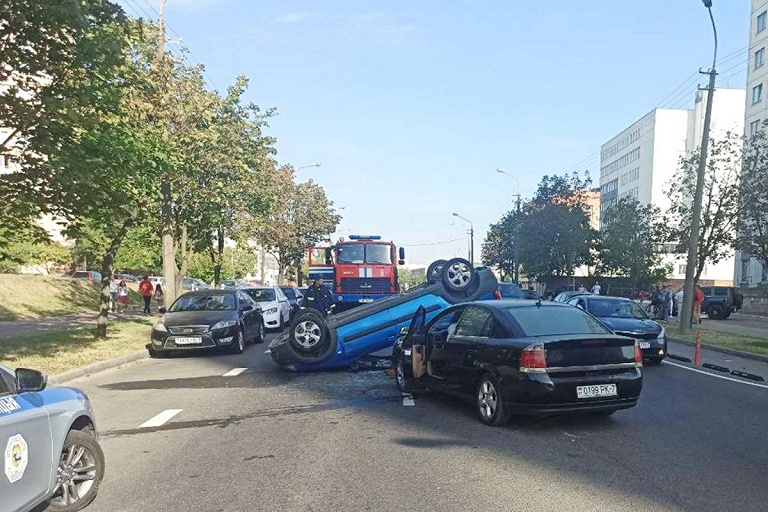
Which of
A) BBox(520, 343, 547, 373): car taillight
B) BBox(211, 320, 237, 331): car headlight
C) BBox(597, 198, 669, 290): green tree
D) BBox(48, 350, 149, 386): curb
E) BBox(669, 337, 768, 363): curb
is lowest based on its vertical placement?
BBox(48, 350, 149, 386): curb

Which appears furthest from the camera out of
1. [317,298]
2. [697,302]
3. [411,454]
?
[697,302]

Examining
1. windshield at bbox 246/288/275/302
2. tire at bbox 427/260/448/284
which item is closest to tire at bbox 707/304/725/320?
windshield at bbox 246/288/275/302

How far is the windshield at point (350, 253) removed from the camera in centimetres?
2534

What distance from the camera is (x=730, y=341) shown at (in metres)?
20.4

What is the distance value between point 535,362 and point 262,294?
18079mm

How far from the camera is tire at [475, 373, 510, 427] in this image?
25.4ft

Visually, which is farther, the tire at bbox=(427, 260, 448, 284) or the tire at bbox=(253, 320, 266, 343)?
the tire at bbox=(253, 320, 266, 343)

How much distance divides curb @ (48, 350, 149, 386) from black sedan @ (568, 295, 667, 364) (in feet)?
29.6

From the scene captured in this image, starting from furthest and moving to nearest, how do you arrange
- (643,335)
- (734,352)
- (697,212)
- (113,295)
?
(113,295), (697,212), (734,352), (643,335)

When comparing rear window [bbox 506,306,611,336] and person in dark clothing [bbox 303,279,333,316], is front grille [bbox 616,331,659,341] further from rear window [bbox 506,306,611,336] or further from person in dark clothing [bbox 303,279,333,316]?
person in dark clothing [bbox 303,279,333,316]

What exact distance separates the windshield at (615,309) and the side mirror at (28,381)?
41.0 ft

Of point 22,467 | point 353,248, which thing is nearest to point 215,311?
point 353,248

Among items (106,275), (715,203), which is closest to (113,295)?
(106,275)

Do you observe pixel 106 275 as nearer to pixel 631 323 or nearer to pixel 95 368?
pixel 95 368
